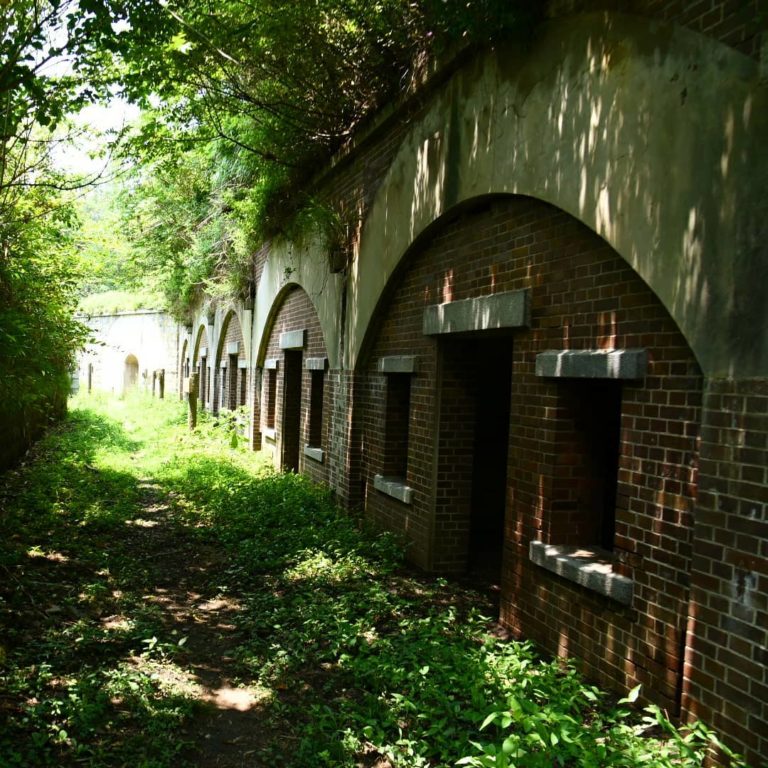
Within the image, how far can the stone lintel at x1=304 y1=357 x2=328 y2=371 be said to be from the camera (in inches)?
383

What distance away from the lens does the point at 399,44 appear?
276 inches

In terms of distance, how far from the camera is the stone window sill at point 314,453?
9.77 meters

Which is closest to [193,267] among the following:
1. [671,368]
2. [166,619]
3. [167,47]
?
[167,47]

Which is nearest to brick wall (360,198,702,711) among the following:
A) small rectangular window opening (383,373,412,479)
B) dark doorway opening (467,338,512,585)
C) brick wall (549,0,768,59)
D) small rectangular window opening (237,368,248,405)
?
small rectangular window opening (383,373,412,479)

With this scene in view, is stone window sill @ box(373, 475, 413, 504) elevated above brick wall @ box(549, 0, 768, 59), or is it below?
below

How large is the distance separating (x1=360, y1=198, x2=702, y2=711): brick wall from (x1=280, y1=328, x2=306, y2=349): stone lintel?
3.93 metres

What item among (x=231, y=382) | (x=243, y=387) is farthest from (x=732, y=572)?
(x=231, y=382)

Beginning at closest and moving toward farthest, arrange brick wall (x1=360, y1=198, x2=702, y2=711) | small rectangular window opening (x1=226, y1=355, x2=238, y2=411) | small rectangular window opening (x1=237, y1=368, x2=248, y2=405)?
brick wall (x1=360, y1=198, x2=702, y2=711), small rectangular window opening (x1=237, y1=368, x2=248, y2=405), small rectangular window opening (x1=226, y1=355, x2=238, y2=411)

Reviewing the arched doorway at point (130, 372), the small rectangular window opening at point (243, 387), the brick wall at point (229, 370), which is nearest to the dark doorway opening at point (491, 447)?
the brick wall at point (229, 370)

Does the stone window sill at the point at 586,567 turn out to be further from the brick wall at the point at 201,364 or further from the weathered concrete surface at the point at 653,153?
the brick wall at the point at 201,364

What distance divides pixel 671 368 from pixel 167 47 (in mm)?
7022

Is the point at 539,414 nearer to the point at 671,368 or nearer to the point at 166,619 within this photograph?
the point at 671,368

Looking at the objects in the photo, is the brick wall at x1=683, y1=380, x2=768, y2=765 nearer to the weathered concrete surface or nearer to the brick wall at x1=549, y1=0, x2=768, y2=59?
the weathered concrete surface

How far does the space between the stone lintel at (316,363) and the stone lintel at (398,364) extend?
2148 mm
